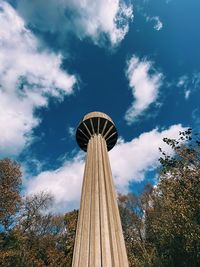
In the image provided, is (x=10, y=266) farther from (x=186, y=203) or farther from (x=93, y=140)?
(x=186, y=203)

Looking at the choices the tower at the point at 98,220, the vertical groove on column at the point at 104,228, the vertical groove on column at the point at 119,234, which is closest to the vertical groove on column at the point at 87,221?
the tower at the point at 98,220

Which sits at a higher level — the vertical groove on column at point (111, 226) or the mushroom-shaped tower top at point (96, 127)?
the mushroom-shaped tower top at point (96, 127)

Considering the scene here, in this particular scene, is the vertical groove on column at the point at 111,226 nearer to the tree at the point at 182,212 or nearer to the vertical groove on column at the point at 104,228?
the vertical groove on column at the point at 104,228

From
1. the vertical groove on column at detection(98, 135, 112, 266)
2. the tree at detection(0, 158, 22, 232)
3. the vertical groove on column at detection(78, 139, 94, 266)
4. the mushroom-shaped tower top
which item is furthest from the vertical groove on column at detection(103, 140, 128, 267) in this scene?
the tree at detection(0, 158, 22, 232)

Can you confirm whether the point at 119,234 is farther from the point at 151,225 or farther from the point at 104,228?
the point at 151,225

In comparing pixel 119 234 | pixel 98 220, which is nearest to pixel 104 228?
pixel 98 220

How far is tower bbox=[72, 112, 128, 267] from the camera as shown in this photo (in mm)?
6855

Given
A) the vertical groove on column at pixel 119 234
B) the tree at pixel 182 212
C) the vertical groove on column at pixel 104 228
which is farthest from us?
the tree at pixel 182 212

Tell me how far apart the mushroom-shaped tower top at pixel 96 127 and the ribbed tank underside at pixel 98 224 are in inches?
97.7

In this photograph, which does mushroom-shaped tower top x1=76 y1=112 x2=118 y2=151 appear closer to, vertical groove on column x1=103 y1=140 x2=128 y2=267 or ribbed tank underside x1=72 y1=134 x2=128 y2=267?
ribbed tank underside x1=72 y1=134 x2=128 y2=267

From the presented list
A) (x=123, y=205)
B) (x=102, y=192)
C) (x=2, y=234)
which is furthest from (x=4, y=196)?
(x=123, y=205)

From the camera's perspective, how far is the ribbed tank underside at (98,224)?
684 centimetres

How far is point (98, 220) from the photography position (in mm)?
7691

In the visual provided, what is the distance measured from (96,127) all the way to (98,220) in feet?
18.8
